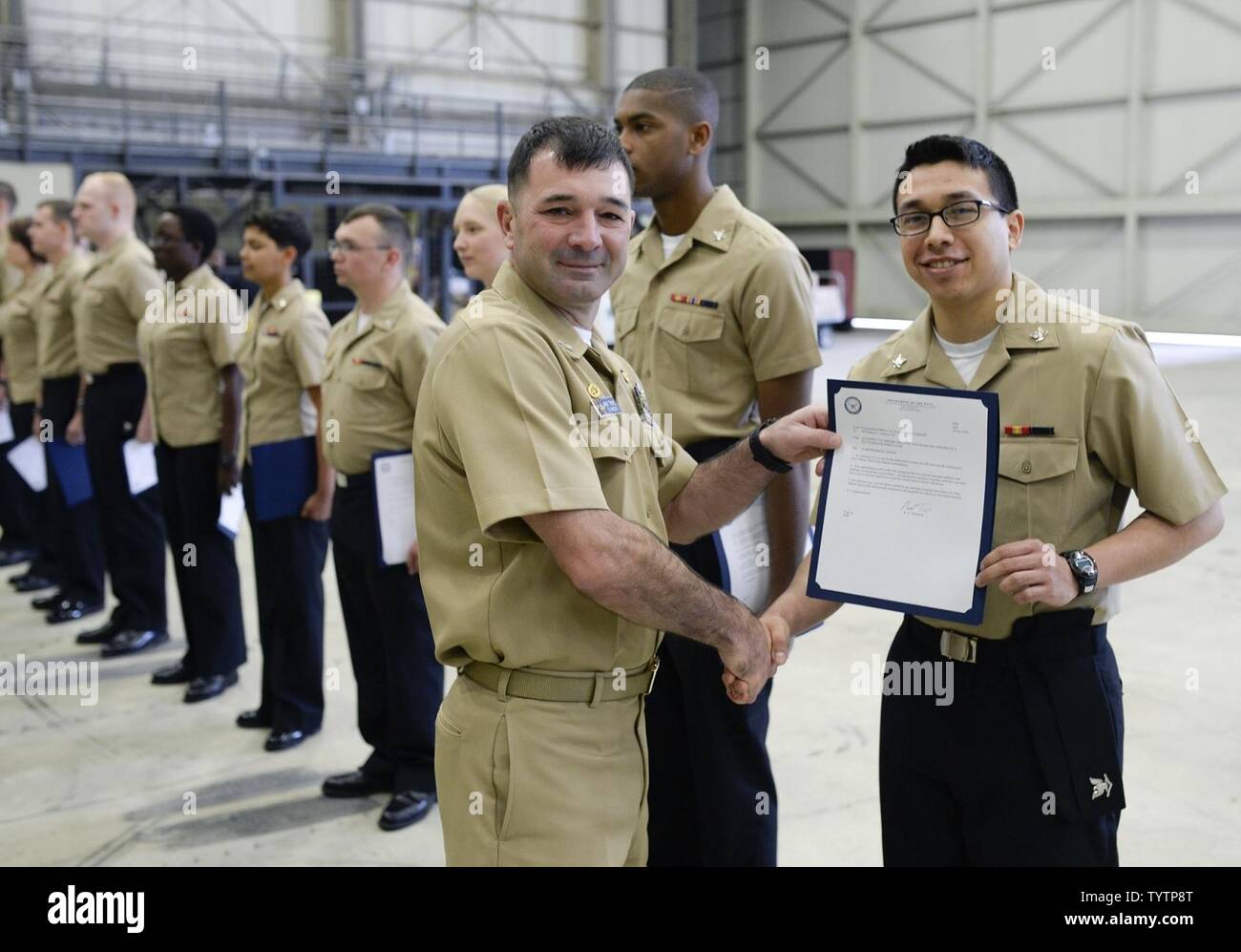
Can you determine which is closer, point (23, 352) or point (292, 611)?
point (292, 611)

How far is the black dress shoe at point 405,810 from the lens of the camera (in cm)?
405

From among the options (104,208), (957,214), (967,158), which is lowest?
(957,214)

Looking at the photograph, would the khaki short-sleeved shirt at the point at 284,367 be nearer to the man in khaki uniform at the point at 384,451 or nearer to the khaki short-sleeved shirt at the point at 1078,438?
the man in khaki uniform at the point at 384,451

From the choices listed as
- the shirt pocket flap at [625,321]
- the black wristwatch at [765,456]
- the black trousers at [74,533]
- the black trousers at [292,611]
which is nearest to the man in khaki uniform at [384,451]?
the black trousers at [292,611]

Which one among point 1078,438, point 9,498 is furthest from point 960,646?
point 9,498

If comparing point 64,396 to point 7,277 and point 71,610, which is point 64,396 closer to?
point 71,610

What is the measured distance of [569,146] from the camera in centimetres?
212

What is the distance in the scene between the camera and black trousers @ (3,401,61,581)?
24.3ft

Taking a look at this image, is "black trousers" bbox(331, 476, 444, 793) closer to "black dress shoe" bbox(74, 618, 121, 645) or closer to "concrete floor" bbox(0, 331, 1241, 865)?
"concrete floor" bbox(0, 331, 1241, 865)

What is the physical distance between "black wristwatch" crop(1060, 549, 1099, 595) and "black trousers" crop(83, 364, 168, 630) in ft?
16.6

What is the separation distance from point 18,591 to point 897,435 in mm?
6537

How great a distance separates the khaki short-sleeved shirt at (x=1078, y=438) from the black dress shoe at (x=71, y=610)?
5739 millimetres

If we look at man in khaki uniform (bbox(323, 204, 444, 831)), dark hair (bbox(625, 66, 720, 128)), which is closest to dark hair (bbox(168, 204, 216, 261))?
man in khaki uniform (bbox(323, 204, 444, 831))

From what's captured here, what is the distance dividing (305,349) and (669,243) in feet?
6.15
